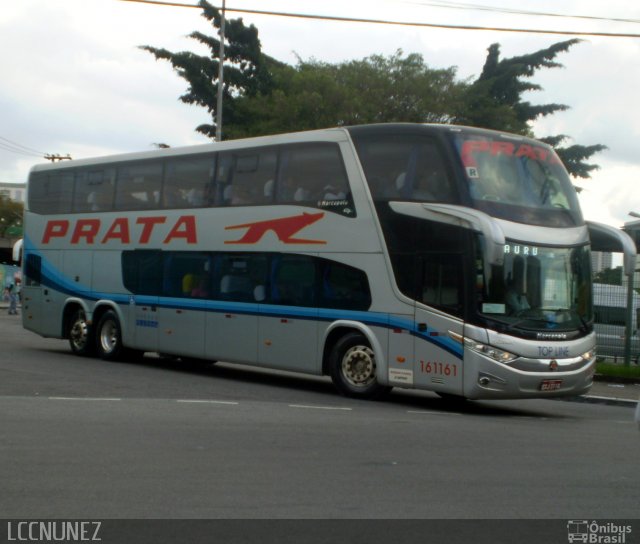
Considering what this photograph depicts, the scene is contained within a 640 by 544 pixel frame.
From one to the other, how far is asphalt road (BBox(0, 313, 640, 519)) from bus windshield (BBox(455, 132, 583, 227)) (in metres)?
2.83

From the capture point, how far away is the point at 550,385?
561 inches

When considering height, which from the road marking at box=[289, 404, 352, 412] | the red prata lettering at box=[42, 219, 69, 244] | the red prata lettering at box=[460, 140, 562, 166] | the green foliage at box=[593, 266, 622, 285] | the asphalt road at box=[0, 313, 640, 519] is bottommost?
the road marking at box=[289, 404, 352, 412]

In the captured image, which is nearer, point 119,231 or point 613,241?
point 613,241

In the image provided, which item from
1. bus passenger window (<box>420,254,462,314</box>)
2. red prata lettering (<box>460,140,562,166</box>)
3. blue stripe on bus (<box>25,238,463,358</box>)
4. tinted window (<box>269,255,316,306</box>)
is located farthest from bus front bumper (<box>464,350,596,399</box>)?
tinted window (<box>269,255,316,306</box>)

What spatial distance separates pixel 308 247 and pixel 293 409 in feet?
12.0

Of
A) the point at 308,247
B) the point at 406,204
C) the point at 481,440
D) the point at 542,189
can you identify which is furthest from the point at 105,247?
the point at 481,440

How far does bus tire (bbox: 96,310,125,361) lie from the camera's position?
21.1m

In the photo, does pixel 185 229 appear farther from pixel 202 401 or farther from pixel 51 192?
pixel 202 401

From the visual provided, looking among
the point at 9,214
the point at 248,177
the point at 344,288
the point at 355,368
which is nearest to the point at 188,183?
the point at 248,177

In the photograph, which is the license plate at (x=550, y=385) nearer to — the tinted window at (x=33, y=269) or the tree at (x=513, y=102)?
the tinted window at (x=33, y=269)

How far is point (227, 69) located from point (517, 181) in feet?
108

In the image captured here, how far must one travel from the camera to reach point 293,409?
534 inches

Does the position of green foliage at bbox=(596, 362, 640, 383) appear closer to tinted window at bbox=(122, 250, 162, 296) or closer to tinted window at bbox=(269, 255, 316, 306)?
tinted window at bbox=(269, 255, 316, 306)

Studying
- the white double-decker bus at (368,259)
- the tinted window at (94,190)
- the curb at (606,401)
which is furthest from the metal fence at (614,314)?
the tinted window at (94,190)
